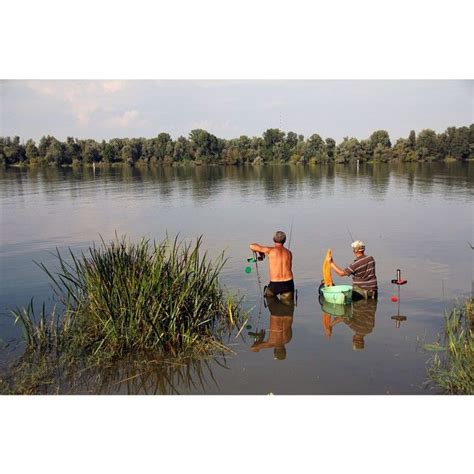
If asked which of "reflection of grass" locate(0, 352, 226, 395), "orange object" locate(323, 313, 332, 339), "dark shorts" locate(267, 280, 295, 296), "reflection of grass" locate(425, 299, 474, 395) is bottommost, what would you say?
"reflection of grass" locate(0, 352, 226, 395)

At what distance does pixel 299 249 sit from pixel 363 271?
6.36 metres

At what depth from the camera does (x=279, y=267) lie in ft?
32.6

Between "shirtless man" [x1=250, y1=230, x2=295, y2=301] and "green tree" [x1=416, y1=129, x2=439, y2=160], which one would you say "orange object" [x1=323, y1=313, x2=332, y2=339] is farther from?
"green tree" [x1=416, y1=129, x2=439, y2=160]

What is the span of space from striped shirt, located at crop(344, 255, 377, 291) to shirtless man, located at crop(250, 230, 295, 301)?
1.04 m

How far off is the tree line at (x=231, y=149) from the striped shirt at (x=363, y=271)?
57.1 metres

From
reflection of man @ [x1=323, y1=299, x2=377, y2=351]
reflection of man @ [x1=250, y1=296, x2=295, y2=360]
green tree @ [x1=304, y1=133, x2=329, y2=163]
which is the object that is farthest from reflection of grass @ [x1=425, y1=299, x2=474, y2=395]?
green tree @ [x1=304, y1=133, x2=329, y2=163]

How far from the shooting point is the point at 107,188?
130 ft

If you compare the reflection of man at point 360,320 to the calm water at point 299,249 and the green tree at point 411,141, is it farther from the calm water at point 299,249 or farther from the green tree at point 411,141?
the green tree at point 411,141

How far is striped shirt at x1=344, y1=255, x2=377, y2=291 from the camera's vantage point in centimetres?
986

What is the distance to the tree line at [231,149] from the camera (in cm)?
6581

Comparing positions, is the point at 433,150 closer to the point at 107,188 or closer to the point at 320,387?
the point at 107,188

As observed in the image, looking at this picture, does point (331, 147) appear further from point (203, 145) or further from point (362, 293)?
point (362, 293)

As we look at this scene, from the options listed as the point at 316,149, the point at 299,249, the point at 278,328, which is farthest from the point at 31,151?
the point at 278,328

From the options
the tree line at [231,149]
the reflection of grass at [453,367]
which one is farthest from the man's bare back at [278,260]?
the tree line at [231,149]
